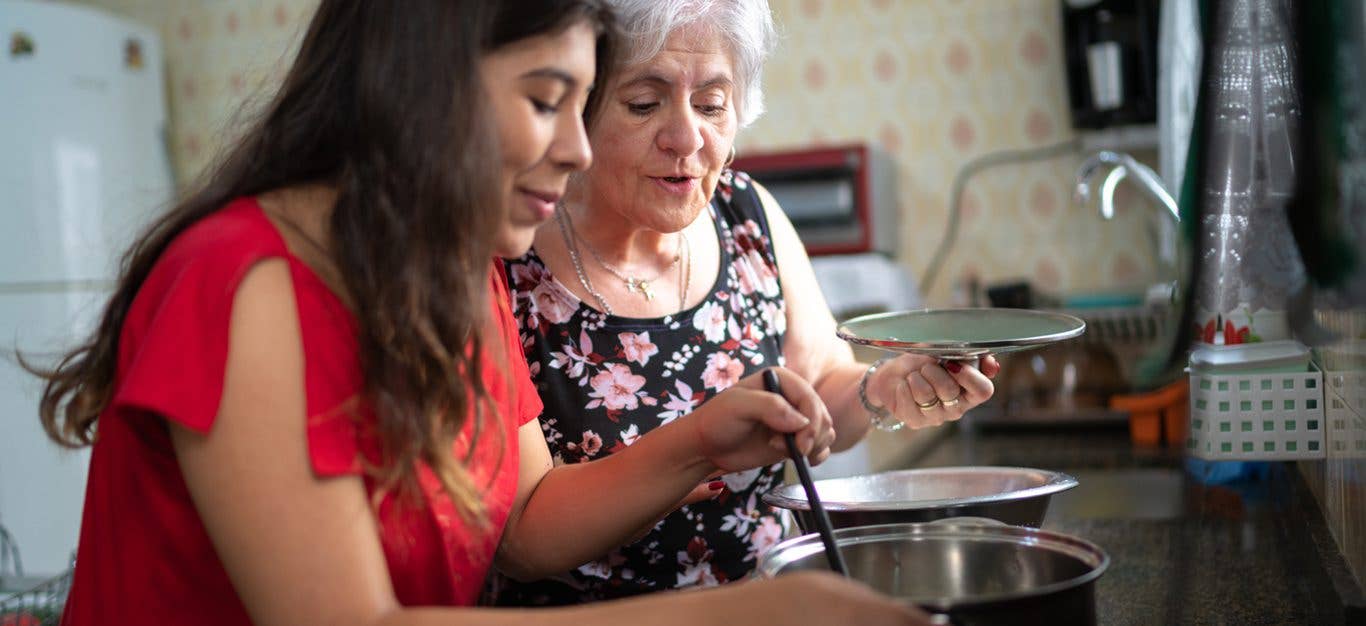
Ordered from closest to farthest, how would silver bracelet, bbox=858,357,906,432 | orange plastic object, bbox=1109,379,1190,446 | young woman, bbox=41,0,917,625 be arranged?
young woman, bbox=41,0,917,625 < silver bracelet, bbox=858,357,906,432 < orange plastic object, bbox=1109,379,1190,446

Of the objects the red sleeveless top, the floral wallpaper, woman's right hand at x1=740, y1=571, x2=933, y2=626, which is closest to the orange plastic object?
the floral wallpaper

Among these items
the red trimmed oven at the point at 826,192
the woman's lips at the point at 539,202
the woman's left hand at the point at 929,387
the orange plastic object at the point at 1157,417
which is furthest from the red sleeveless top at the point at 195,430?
the red trimmed oven at the point at 826,192

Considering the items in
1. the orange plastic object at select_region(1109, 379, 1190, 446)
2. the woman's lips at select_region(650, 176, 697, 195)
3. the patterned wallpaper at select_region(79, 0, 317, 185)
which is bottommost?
the orange plastic object at select_region(1109, 379, 1190, 446)

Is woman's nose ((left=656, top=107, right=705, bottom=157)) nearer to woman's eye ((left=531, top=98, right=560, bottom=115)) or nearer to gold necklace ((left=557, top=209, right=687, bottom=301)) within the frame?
gold necklace ((left=557, top=209, right=687, bottom=301))

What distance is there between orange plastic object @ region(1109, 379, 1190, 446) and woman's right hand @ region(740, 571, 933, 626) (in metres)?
1.97

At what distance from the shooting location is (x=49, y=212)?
3441 millimetres

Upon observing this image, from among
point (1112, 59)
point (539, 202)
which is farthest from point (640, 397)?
point (1112, 59)

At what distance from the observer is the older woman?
127 cm

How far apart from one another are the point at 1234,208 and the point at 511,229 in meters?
0.58

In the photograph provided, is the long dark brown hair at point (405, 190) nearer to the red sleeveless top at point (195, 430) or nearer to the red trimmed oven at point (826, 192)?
the red sleeveless top at point (195, 430)

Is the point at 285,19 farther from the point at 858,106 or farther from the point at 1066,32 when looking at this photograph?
the point at 1066,32

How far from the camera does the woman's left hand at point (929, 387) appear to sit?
124 centimetres

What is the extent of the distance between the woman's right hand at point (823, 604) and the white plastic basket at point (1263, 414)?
1.88 feet

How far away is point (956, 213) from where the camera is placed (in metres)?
3.46
